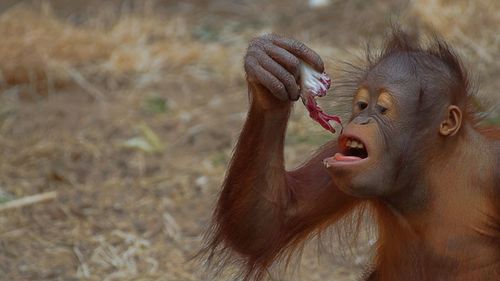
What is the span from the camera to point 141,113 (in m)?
7.75

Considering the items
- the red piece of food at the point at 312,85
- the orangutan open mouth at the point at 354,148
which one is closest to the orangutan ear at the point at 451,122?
the orangutan open mouth at the point at 354,148

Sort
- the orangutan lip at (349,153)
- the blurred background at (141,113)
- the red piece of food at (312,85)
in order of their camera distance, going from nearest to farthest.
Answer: the orangutan lip at (349,153)
the red piece of food at (312,85)
the blurred background at (141,113)

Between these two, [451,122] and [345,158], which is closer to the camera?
[345,158]

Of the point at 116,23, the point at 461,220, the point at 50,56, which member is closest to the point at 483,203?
the point at 461,220

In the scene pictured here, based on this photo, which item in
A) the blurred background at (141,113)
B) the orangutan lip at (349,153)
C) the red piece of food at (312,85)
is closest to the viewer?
the orangutan lip at (349,153)

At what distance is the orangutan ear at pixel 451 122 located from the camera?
4.14m

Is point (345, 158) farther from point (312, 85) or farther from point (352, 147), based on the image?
point (312, 85)

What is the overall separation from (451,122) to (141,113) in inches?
151

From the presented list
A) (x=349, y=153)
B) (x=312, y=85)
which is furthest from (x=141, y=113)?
(x=349, y=153)

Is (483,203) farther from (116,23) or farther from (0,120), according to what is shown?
(116,23)

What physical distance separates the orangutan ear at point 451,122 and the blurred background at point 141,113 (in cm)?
58

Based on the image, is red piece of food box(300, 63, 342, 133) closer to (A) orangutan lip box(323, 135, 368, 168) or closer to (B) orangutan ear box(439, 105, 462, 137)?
(A) orangutan lip box(323, 135, 368, 168)

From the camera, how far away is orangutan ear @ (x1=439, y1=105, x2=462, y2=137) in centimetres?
414

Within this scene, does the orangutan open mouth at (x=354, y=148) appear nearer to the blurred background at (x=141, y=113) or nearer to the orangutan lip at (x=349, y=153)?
the orangutan lip at (x=349, y=153)
